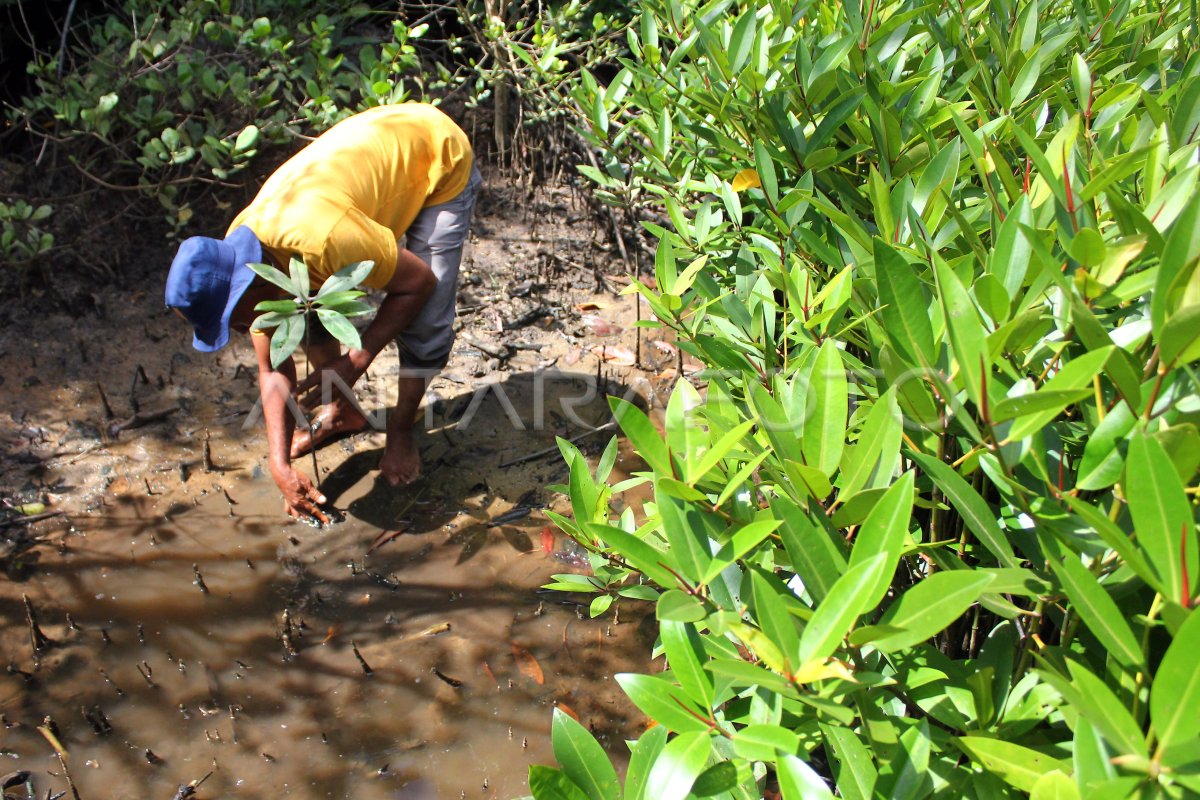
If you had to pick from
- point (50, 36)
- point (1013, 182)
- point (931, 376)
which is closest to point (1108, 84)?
point (1013, 182)

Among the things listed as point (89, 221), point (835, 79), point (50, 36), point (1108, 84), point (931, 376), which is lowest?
point (89, 221)

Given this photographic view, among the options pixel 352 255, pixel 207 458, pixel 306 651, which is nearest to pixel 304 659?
pixel 306 651

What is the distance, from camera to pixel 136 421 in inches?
157

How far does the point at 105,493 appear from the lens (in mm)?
3689

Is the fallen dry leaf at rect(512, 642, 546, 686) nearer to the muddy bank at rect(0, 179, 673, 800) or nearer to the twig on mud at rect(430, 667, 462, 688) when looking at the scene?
the muddy bank at rect(0, 179, 673, 800)

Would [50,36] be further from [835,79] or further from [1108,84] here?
[1108,84]

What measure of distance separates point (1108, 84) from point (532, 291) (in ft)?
11.5

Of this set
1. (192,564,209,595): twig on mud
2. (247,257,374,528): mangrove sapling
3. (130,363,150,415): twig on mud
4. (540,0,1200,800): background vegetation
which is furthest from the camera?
(130,363,150,415): twig on mud

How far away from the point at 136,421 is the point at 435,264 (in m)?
1.48

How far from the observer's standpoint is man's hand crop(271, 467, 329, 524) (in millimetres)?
3432

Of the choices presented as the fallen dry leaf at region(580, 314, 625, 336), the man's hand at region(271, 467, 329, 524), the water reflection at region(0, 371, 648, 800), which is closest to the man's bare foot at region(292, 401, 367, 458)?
the water reflection at region(0, 371, 648, 800)

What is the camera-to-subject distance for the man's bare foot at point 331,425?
13.0ft

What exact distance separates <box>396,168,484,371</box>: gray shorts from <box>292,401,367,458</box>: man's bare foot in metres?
0.40

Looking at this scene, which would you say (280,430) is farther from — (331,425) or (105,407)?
(105,407)
